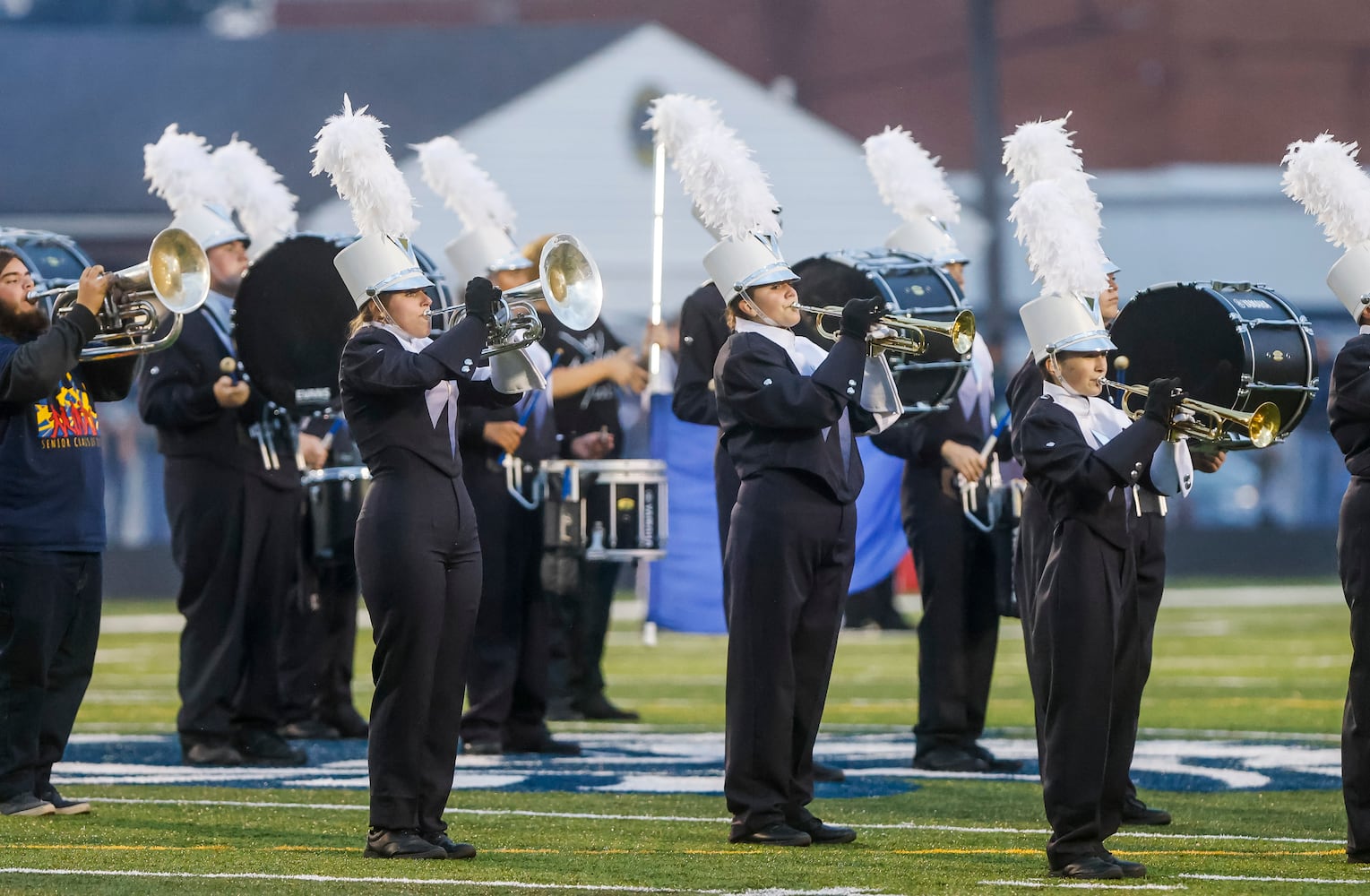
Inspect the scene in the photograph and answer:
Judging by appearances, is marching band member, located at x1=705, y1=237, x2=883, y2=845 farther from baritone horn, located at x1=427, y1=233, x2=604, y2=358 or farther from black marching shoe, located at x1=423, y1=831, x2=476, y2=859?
black marching shoe, located at x1=423, y1=831, x2=476, y2=859

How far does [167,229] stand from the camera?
26.6 feet

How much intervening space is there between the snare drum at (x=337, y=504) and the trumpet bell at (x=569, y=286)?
3380mm

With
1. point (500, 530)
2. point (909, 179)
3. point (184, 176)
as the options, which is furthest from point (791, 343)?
point (184, 176)

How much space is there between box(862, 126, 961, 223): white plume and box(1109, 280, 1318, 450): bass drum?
7.52 ft

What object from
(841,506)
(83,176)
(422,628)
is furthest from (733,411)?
(83,176)

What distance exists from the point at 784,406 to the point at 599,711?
4.98 metres

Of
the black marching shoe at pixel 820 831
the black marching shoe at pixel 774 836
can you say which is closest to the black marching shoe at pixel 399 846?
the black marching shoe at pixel 774 836

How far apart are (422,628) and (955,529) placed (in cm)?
342

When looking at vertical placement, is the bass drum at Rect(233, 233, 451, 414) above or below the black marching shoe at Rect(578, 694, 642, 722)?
above

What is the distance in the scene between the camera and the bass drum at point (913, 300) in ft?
27.4

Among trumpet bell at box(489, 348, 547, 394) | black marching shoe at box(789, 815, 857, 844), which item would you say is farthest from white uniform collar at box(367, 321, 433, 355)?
black marching shoe at box(789, 815, 857, 844)

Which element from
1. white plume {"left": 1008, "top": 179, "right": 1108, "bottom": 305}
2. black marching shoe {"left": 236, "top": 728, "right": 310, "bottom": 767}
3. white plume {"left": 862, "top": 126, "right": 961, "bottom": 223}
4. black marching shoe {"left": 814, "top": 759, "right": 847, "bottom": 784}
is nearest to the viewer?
white plume {"left": 1008, "top": 179, "right": 1108, "bottom": 305}

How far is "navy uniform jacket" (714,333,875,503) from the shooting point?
23.1 feet

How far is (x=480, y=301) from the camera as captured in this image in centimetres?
677
